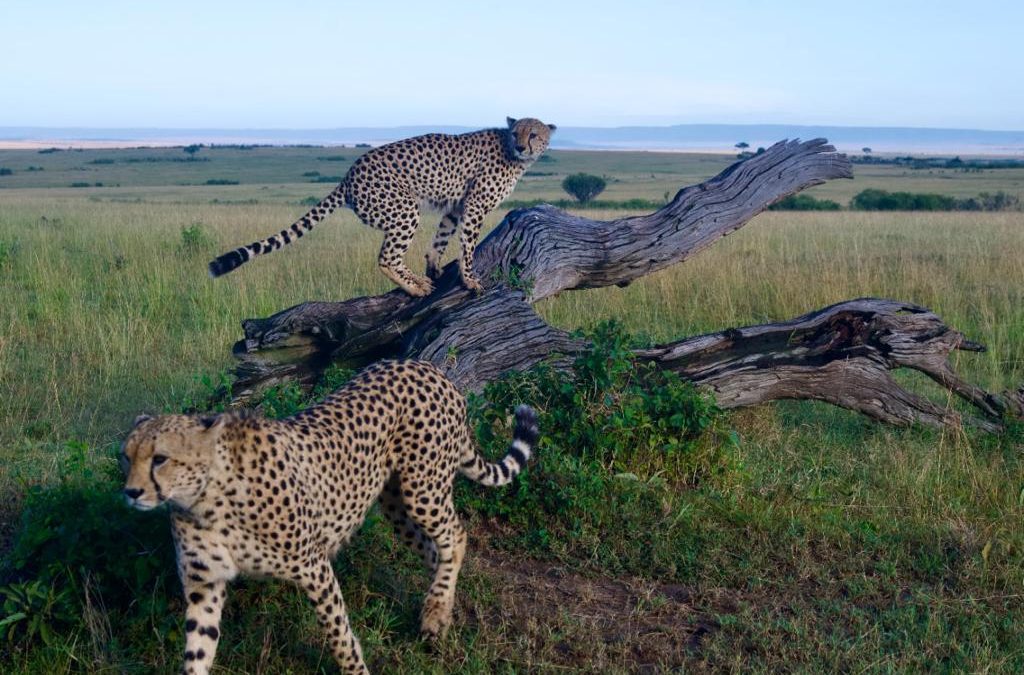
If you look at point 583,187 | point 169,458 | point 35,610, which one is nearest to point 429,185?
point 35,610

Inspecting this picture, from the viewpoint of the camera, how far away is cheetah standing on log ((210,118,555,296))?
6.04m

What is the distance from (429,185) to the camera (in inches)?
241

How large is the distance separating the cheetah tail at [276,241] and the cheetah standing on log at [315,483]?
1.99 metres

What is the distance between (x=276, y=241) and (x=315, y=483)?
10.0ft

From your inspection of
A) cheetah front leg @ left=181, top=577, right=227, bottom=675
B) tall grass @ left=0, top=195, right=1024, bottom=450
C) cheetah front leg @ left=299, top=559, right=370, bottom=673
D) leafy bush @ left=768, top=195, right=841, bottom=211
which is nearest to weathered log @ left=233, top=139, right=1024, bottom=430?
tall grass @ left=0, top=195, right=1024, bottom=450

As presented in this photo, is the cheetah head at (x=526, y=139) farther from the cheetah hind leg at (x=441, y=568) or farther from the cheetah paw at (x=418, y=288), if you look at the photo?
the cheetah hind leg at (x=441, y=568)

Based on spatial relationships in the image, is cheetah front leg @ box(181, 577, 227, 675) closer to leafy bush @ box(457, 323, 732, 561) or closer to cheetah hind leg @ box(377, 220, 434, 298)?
leafy bush @ box(457, 323, 732, 561)

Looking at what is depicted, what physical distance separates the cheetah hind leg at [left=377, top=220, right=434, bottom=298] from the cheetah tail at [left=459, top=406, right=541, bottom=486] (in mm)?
2424

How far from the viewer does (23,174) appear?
1823 inches

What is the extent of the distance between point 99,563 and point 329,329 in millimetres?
2420

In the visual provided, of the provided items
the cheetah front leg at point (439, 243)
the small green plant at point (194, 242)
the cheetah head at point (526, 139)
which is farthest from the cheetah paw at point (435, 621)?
the small green plant at point (194, 242)

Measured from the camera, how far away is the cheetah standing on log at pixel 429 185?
19.8ft

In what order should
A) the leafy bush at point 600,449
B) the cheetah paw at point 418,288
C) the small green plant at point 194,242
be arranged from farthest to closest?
1. the small green plant at point 194,242
2. the cheetah paw at point 418,288
3. the leafy bush at point 600,449

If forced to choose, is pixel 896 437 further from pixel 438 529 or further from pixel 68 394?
pixel 68 394
